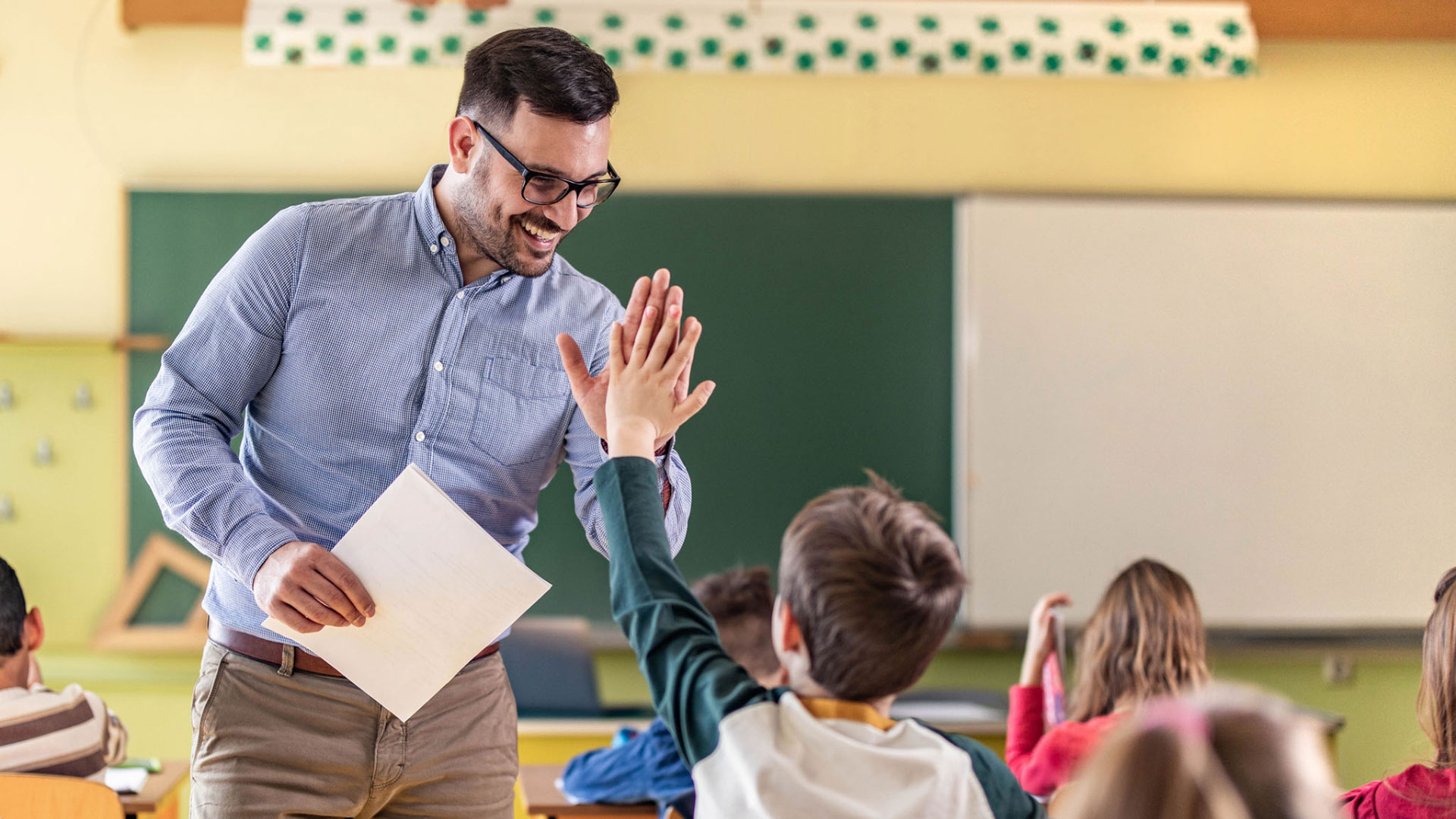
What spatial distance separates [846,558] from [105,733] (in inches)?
73.7

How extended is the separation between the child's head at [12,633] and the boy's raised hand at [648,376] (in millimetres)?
1600

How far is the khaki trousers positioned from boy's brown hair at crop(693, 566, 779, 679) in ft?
4.02

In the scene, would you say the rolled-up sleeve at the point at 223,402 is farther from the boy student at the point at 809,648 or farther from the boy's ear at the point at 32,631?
the boy's ear at the point at 32,631

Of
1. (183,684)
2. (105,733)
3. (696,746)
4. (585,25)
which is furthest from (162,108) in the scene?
(696,746)

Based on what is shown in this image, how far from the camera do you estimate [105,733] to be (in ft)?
7.83

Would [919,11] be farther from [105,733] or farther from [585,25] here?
[105,733]

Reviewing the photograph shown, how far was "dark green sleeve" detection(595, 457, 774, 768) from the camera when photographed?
3.76 ft

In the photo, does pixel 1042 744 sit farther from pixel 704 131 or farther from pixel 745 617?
pixel 704 131

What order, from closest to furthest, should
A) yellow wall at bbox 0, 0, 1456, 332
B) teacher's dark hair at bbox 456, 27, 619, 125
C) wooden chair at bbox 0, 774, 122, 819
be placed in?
teacher's dark hair at bbox 456, 27, 619, 125 < wooden chair at bbox 0, 774, 122, 819 < yellow wall at bbox 0, 0, 1456, 332

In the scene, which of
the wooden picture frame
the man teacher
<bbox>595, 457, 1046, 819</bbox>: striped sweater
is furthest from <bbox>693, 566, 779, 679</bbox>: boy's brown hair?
the wooden picture frame

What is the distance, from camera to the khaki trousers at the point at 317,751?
1.35 meters

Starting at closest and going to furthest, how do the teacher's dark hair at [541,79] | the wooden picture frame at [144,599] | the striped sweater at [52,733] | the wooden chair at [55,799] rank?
the teacher's dark hair at [541,79], the wooden chair at [55,799], the striped sweater at [52,733], the wooden picture frame at [144,599]

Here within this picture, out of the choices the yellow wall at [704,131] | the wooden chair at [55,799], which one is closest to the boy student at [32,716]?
the wooden chair at [55,799]

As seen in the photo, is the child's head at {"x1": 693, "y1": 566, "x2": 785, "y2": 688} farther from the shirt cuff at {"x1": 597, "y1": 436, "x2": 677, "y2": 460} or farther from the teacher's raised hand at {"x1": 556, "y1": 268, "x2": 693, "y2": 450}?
the teacher's raised hand at {"x1": 556, "y1": 268, "x2": 693, "y2": 450}
